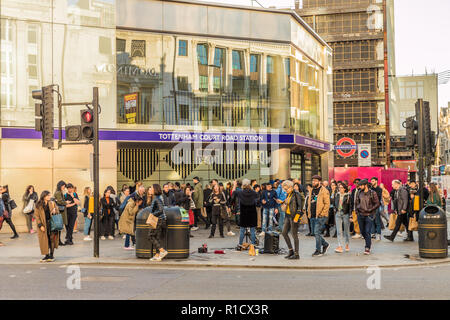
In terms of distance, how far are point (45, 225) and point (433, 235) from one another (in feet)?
27.4

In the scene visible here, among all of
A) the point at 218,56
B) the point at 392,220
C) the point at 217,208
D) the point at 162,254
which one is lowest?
the point at 162,254

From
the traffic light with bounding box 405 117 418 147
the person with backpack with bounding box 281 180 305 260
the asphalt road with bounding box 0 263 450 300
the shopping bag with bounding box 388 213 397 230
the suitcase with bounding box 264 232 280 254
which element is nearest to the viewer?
the asphalt road with bounding box 0 263 450 300

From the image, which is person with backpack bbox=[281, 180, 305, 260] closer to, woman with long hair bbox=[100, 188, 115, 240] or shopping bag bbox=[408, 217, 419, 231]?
shopping bag bbox=[408, 217, 419, 231]

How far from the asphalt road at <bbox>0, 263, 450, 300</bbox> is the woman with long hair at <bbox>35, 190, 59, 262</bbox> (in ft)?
2.22

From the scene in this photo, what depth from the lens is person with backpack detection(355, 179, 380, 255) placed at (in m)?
13.4

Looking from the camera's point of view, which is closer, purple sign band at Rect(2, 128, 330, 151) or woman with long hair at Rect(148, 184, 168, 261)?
woman with long hair at Rect(148, 184, 168, 261)

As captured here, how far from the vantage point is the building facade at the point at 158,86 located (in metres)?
20.7

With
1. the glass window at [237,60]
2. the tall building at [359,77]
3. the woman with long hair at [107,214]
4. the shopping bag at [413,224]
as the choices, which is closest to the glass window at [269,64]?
the glass window at [237,60]

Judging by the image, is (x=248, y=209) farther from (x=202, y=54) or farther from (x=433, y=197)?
(x=202, y=54)

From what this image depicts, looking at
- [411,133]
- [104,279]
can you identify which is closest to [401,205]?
[411,133]

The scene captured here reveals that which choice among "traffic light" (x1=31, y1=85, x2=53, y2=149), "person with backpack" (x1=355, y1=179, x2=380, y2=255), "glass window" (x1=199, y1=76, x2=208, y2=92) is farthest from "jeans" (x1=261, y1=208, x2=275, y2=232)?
"glass window" (x1=199, y1=76, x2=208, y2=92)

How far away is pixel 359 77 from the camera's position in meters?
59.3

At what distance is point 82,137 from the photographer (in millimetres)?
13305
